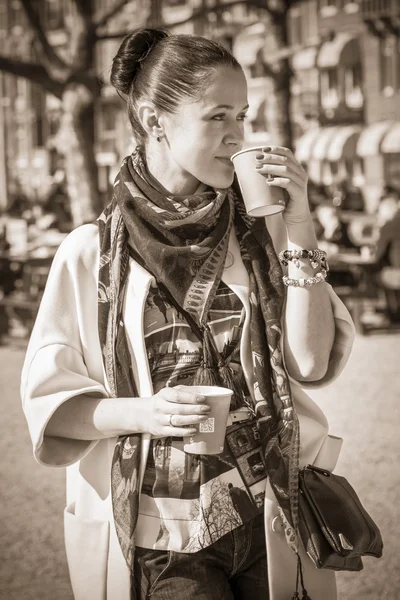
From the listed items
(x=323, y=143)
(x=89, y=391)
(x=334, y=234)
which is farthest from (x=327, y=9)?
(x=89, y=391)

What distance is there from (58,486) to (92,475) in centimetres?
329

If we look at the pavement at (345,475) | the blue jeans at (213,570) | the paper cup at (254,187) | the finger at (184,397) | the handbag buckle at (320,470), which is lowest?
the pavement at (345,475)

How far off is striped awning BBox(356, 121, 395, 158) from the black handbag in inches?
566

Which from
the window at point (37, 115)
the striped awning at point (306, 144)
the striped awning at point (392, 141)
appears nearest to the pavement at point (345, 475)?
the striped awning at point (392, 141)

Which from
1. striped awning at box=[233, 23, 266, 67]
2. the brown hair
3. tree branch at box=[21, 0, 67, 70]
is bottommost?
the brown hair

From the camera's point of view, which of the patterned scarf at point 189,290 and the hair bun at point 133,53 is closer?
the patterned scarf at point 189,290

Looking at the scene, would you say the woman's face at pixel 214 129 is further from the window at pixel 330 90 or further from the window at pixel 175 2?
the window at pixel 330 90

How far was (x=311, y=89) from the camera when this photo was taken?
16844 millimetres

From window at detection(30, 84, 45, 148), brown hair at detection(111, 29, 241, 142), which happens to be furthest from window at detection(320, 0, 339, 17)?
brown hair at detection(111, 29, 241, 142)

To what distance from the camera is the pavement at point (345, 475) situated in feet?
12.2

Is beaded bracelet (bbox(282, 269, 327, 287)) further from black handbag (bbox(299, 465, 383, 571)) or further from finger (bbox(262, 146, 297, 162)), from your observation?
black handbag (bbox(299, 465, 383, 571))

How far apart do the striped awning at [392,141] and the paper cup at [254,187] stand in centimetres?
1377

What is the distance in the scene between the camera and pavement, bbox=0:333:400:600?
3.71m

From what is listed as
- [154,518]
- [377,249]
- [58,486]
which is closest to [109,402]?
[154,518]
